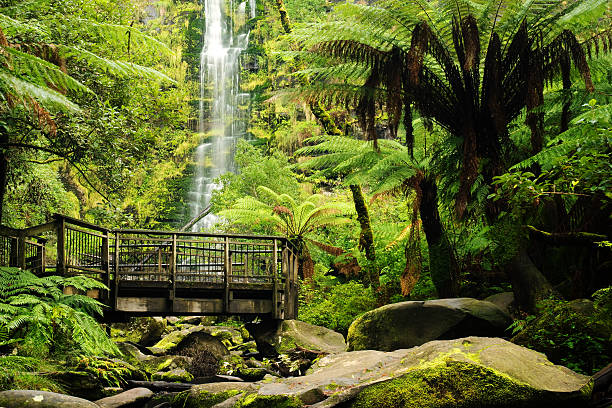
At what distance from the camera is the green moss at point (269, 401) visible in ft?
15.2

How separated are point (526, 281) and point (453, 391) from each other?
3.22 meters

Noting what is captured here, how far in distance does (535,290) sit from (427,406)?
3258 millimetres

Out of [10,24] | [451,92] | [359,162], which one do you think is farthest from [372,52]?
[10,24]

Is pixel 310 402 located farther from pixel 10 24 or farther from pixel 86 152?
pixel 86 152

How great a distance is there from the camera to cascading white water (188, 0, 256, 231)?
29.1 m

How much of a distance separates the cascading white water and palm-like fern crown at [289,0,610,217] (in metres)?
20.8

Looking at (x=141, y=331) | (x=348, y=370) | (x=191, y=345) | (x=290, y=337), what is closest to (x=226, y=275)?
(x=290, y=337)

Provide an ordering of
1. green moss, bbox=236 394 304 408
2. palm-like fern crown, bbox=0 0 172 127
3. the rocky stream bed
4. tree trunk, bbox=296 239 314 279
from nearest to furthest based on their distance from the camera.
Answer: palm-like fern crown, bbox=0 0 172 127 → the rocky stream bed → green moss, bbox=236 394 304 408 → tree trunk, bbox=296 239 314 279

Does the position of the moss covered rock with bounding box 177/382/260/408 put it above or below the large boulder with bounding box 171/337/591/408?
below

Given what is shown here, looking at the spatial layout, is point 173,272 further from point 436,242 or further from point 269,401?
point 269,401

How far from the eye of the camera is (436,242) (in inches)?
361

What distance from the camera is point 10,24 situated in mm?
4492

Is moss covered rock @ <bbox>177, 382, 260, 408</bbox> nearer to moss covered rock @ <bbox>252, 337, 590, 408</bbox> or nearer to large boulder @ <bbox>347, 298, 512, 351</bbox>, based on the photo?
large boulder @ <bbox>347, 298, 512, 351</bbox>

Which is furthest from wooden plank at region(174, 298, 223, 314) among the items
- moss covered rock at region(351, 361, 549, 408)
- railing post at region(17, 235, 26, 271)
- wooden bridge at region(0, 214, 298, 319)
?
moss covered rock at region(351, 361, 549, 408)
